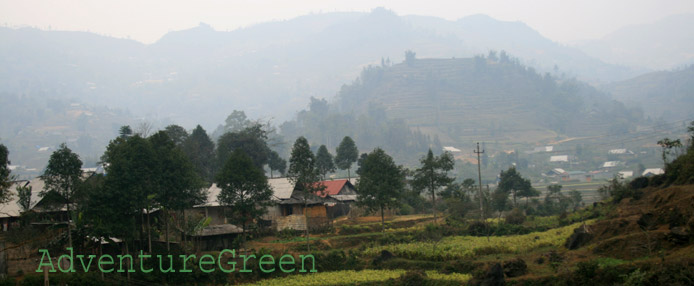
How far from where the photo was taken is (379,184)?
43938 millimetres

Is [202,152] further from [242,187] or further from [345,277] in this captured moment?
[345,277]

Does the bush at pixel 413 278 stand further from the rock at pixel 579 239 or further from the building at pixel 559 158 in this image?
the building at pixel 559 158

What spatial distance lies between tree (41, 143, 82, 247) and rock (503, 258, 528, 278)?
2096 cm

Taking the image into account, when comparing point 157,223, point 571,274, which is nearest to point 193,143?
point 157,223

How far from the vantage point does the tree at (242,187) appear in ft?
124

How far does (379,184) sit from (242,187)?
10501mm

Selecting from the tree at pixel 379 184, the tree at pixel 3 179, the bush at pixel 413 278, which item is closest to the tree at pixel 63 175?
the tree at pixel 3 179

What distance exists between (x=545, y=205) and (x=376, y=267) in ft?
105

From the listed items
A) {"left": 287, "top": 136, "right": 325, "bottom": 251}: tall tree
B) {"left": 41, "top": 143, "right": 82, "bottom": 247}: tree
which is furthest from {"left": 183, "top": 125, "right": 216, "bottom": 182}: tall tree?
{"left": 41, "top": 143, "right": 82, "bottom": 247}: tree

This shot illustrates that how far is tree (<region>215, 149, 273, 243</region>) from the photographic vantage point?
3784 centimetres

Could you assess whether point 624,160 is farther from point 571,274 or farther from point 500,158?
point 571,274

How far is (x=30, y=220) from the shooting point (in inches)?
1379

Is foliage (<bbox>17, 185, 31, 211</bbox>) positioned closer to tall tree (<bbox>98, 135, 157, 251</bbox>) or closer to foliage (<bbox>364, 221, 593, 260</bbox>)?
tall tree (<bbox>98, 135, 157, 251</bbox>)

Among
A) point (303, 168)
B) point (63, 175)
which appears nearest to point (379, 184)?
point (303, 168)
